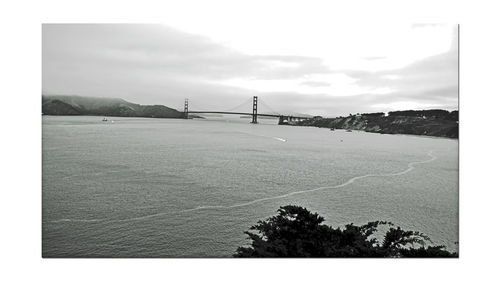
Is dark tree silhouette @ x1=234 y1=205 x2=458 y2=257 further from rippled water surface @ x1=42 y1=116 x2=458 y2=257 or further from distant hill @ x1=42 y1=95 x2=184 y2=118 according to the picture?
distant hill @ x1=42 y1=95 x2=184 y2=118

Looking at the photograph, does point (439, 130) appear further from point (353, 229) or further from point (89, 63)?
point (89, 63)

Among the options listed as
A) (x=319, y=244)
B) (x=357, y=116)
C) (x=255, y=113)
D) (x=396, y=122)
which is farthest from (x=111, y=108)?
(x=396, y=122)

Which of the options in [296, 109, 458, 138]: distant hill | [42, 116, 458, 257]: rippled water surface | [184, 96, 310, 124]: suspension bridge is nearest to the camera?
[42, 116, 458, 257]: rippled water surface

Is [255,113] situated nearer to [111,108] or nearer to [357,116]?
[357,116]

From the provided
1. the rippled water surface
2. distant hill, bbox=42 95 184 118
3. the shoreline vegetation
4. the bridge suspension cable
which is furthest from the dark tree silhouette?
distant hill, bbox=42 95 184 118

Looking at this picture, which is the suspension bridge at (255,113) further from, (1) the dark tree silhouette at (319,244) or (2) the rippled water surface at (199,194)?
(1) the dark tree silhouette at (319,244)
